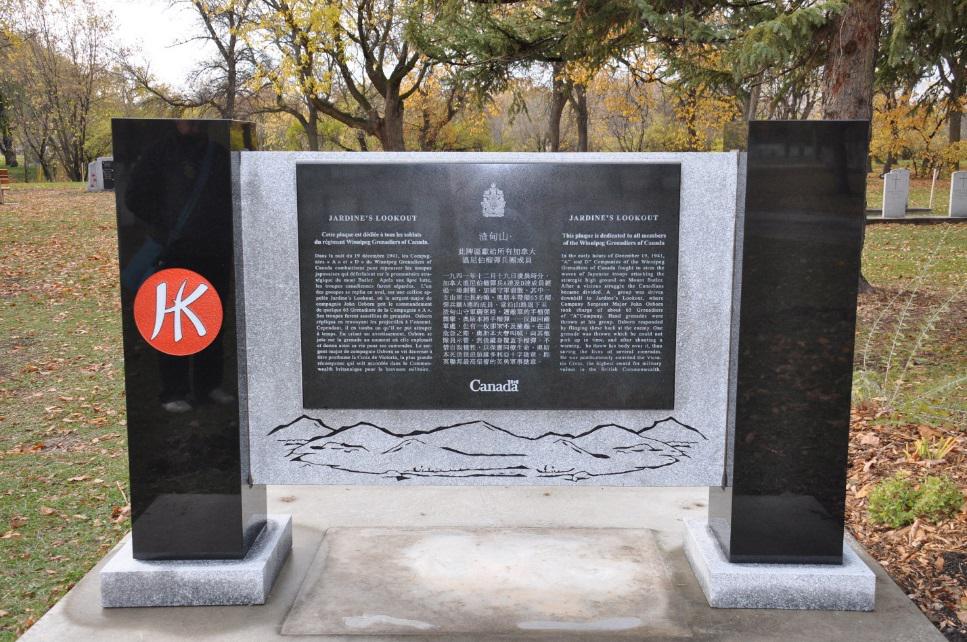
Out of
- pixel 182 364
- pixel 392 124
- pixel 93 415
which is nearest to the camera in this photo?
pixel 182 364

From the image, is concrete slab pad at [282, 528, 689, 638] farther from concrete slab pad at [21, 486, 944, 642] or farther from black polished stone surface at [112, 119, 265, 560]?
black polished stone surface at [112, 119, 265, 560]

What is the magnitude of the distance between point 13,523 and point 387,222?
3.41 metres

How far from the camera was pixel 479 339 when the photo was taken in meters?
4.56

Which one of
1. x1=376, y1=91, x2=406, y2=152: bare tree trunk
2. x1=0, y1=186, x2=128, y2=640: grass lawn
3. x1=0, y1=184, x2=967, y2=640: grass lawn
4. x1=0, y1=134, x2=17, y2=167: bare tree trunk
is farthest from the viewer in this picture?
x1=0, y1=134, x2=17, y2=167: bare tree trunk

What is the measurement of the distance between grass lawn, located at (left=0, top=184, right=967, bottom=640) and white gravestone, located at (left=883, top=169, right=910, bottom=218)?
8.54m

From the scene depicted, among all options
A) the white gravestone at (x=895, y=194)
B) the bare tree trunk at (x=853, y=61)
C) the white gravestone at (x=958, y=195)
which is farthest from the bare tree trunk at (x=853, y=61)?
the white gravestone at (x=958, y=195)

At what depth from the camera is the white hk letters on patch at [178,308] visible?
14.2 feet

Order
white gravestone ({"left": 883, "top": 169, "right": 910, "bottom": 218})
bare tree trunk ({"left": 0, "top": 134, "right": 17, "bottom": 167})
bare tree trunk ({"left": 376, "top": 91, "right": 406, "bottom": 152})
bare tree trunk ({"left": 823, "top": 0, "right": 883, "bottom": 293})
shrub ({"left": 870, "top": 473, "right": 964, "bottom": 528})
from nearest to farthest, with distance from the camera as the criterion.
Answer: shrub ({"left": 870, "top": 473, "right": 964, "bottom": 528})
bare tree trunk ({"left": 823, "top": 0, "right": 883, "bottom": 293})
white gravestone ({"left": 883, "top": 169, "right": 910, "bottom": 218})
bare tree trunk ({"left": 376, "top": 91, "right": 406, "bottom": 152})
bare tree trunk ({"left": 0, "top": 134, "right": 17, "bottom": 167})

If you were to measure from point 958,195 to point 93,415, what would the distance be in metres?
24.4

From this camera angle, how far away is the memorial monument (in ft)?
14.1

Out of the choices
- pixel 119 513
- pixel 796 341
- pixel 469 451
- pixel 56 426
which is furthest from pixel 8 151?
pixel 796 341

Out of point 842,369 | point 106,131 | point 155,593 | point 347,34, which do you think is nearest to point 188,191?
point 155,593

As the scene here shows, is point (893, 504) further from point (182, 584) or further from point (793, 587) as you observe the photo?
point (182, 584)

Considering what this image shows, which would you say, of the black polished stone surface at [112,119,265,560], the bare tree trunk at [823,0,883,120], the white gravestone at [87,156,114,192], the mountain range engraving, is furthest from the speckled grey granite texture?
the white gravestone at [87,156,114,192]
